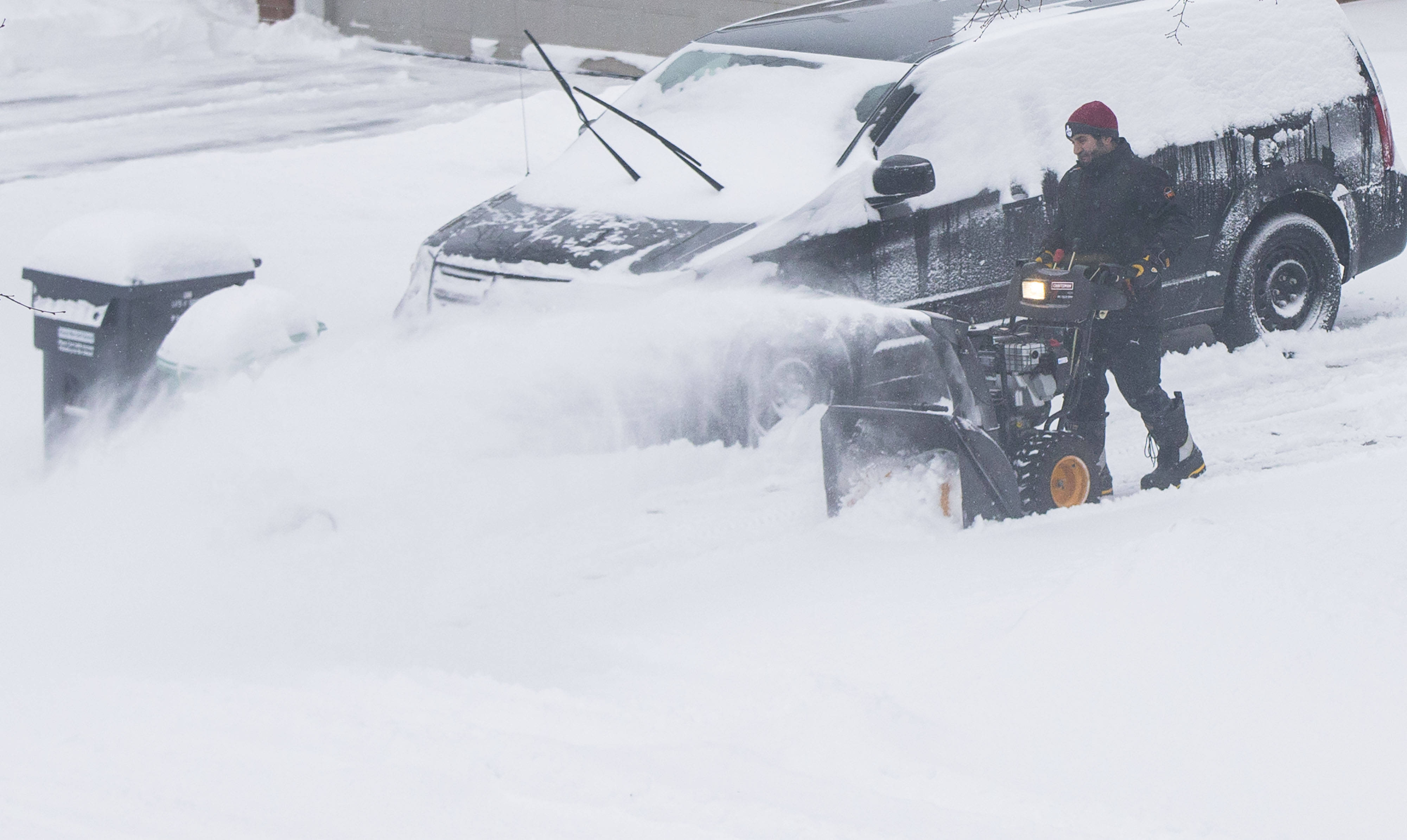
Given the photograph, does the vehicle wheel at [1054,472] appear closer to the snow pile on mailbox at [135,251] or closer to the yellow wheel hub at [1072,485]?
the yellow wheel hub at [1072,485]

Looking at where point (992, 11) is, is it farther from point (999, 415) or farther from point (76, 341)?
point (76, 341)

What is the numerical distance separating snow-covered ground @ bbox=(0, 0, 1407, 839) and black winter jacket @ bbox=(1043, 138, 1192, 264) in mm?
895

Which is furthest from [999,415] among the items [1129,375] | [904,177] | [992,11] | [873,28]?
[992,11]

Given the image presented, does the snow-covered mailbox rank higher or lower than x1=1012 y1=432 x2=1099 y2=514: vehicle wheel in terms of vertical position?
higher

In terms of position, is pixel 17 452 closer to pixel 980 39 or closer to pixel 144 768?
pixel 144 768

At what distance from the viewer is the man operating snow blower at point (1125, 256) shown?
4723mm

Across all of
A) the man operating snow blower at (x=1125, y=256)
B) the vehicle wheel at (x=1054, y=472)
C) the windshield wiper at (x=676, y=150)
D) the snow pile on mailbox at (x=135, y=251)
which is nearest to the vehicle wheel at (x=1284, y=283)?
the man operating snow blower at (x=1125, y=256)

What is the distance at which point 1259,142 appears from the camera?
20.9 feet

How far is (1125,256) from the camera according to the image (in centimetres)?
Result: 480

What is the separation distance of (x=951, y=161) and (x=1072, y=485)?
1.57 meters

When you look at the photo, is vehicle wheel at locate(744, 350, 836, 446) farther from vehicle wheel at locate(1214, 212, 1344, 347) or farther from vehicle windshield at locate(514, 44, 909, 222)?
vehicle wheel at locate(1214, 212, 1344, 347)

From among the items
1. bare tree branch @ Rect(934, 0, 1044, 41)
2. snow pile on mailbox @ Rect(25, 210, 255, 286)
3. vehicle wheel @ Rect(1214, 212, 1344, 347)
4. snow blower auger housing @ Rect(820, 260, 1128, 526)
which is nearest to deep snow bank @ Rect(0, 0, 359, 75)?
bare tree branch @ Rect(934, 0, 1044, 41)

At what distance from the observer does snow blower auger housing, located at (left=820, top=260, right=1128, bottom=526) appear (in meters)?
4.48

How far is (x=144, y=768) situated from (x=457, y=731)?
0.71 metres
